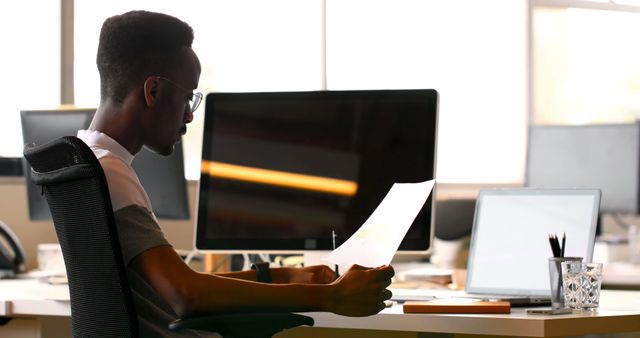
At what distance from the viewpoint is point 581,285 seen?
2.02 metres

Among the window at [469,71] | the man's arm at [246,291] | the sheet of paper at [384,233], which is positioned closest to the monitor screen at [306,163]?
the sheet of paper at [384,233]

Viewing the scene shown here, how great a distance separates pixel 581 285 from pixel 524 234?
35 cm

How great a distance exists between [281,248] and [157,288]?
2.62 ft

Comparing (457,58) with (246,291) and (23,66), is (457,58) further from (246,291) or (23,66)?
(246,291)

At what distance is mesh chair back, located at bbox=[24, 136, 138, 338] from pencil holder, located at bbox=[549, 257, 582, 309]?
2.97 feet

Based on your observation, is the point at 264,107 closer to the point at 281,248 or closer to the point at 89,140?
the point at 281,248

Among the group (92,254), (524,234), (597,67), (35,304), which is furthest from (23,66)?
(597,67)

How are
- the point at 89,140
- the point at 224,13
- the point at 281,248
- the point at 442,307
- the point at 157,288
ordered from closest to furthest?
the point at 157,288 → the point at 89,140 → the point at 442,307 → the point at 281,248 → the point at 224,13

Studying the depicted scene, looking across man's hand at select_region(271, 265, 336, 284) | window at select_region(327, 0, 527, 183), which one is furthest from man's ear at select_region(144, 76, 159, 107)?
window at select_region(327, 0, 527, 183)

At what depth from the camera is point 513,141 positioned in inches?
221

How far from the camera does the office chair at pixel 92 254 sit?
1.57 m

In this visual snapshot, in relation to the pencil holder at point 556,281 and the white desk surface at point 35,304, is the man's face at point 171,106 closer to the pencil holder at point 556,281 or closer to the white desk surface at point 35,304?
the white desk surface at point 35,304

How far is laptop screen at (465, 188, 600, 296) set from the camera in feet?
7.51

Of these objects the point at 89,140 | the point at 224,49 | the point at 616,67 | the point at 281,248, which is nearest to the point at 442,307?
the point at 281,248
